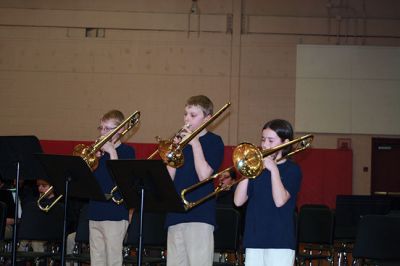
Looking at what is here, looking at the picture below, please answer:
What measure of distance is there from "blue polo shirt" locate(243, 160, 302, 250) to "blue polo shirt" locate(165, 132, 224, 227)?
18.6 inches

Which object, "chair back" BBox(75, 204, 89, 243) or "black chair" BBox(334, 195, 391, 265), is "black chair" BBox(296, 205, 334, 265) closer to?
"black chair" BBox(334, 195, 391, 265)

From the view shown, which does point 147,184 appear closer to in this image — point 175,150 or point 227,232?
point 175,150

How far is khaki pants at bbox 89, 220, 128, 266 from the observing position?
6.36m

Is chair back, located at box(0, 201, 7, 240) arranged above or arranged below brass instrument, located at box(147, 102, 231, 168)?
below

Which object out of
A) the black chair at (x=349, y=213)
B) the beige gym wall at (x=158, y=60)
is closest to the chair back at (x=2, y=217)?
the black chair at (x=349, y=213)

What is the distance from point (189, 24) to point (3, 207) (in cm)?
793

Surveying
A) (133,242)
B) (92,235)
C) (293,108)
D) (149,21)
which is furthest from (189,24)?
(92,235)

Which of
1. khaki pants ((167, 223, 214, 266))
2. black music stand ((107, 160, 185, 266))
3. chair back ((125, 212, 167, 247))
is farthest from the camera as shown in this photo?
chair back ((125, 212, 167, 247))

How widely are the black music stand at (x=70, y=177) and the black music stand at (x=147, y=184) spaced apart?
36 centimetres

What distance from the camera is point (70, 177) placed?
592cm

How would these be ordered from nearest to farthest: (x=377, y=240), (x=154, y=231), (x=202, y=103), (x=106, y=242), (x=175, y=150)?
(x=175, y=150)
(x=202, y=103)
(x=106, y=242)
(x=377, y=240)
(x=154, y=231)

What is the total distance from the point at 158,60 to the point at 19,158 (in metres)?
8.41

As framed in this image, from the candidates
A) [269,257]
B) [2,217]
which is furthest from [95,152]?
[269,257]

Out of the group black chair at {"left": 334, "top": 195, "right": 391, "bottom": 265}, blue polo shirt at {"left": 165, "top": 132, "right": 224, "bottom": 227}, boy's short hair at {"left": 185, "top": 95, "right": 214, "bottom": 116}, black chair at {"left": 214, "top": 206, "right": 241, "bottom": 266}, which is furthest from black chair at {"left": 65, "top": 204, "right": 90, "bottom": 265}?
black chair at {"left": 334, "top": 195, "right": 391, "bottom": 265}
